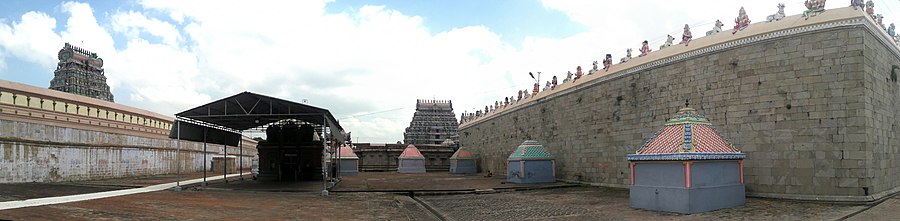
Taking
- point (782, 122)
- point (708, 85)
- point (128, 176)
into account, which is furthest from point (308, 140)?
point (782, 122)

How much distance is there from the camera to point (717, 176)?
13156 millimetres

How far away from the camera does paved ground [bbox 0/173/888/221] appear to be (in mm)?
11766

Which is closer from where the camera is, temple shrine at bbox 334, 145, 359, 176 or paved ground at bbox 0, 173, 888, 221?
paved ground at bbox 0, 173, 888, 221

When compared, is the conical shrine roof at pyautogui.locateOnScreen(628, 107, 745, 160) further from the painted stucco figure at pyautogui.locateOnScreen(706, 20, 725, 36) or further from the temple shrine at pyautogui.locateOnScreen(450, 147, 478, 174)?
the temple shrine at pyautogui.locateOnScreen(450, 147, 478, 174)

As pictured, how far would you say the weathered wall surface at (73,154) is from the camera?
21.8 meters

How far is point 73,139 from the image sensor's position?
2561 cm

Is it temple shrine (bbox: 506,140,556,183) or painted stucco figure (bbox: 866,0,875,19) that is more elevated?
painted stucco figure (bbox: 866,0,875,19)

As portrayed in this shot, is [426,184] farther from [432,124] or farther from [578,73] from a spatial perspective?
[432,124]

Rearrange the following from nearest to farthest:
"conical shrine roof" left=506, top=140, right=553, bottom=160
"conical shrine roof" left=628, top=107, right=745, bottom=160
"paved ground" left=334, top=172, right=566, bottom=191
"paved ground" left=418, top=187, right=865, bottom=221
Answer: "paved ground" left=418, top=187, right=865, bottom=221 < "conical shrine roof" left=628, top=107, right=745, bottom=160 < "paved ground" left=334, top=172, right=566, bottom=191 < "conical shrine roof" left=506, top=140, right=553, bottom=160

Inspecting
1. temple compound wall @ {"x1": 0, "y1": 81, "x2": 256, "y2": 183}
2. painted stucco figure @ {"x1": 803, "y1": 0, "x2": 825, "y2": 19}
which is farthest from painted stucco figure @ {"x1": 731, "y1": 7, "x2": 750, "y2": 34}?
temple compound wall @ {"x1": 0, "y1": 81, "x2": 256, "y2": 183}

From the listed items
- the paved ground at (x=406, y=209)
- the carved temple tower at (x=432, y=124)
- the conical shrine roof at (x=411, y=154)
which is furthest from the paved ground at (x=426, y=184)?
the carved temple tower at (x=432, y=124)

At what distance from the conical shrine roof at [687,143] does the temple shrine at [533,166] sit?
1107cm

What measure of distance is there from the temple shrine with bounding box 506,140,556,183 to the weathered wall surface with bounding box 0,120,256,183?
1499 centimetres

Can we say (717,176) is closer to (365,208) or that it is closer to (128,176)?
(365,208)
